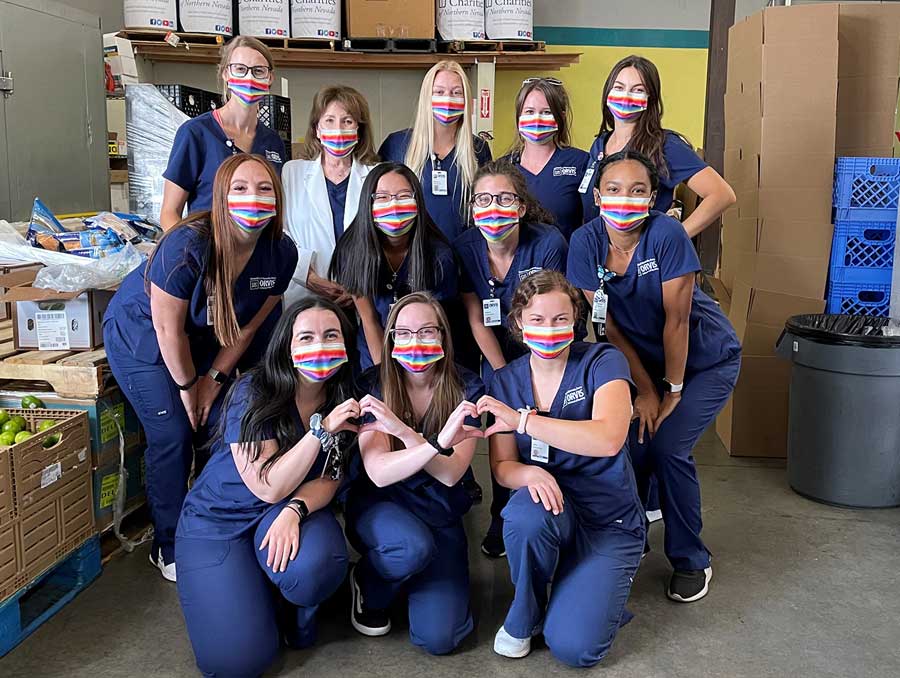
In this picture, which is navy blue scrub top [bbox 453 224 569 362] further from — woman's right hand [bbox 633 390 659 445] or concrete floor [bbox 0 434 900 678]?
concrete floor [bbox 0 434 900 678]

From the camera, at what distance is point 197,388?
278cm

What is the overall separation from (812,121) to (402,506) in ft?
9.07

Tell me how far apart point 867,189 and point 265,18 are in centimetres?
515

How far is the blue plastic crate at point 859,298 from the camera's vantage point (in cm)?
394

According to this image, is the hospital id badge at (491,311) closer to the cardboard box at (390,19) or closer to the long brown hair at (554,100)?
the long brown hair at (554,100)

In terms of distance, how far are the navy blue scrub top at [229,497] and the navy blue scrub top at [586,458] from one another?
594mm

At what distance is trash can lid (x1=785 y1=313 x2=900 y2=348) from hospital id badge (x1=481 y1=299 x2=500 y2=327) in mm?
Answer: 1489

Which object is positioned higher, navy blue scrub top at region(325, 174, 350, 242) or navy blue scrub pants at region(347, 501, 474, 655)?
navy blue scrub top at region(325, 174, 350, 242)

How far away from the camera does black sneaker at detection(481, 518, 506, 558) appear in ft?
10.2

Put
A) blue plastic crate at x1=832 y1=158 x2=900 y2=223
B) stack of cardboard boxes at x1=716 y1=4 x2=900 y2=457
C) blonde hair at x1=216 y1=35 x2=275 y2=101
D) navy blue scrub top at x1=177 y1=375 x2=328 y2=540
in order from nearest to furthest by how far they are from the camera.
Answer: navy blue scrub top at x1=177 y1=375 x2=328 y2=540 < blonde hair at x1=216 y1=35 x2=275 y2=101 < blue plastic crate at x1=832 y1=158 x2=900 y2=223 < stack of cardboard boxes at x1=716 y1=4 x2=900 y2=457

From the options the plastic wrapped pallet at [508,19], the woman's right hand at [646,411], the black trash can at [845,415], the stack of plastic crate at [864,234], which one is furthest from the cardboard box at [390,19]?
the woman's right hand at [646,411]

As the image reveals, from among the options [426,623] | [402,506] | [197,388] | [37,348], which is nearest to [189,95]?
[37,348]

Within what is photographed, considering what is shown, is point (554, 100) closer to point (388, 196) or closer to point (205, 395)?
point (388, 196)

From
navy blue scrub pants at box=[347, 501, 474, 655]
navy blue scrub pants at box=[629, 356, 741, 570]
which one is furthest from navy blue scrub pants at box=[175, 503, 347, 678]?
navy blue scrub pants at box=[629, 356, 741, 570]
